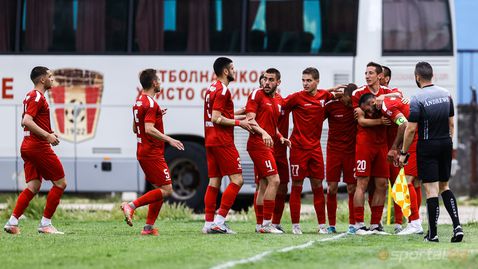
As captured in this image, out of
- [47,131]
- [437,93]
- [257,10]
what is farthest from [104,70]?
[437,93]

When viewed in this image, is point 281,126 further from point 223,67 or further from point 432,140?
point 432,140

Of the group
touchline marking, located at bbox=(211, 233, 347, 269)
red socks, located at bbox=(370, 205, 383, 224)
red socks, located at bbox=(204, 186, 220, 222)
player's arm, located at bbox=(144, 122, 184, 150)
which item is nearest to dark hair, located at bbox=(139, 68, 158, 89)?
player's arm, located at bbox=(144, 122, 184, 150)

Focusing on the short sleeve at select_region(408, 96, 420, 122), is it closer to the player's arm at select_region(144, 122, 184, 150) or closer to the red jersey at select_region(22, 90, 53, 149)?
the player's arm at select_region(144, 122, 184, 150)

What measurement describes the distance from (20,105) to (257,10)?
14.3 feet

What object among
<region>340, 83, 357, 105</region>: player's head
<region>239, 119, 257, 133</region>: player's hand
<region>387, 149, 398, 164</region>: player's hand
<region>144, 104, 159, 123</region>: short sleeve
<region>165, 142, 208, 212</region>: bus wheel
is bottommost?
<region>165, 142, 208, 212</region>: bus wheel

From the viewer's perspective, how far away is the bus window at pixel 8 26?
77.4 ft

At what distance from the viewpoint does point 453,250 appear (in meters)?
13.1

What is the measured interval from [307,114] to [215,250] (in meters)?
3.77

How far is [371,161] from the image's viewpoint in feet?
52.6

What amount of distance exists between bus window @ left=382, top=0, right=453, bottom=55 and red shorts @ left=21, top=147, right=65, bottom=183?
330 inches

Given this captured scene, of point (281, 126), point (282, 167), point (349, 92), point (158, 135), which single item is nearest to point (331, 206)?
point (282, 167)

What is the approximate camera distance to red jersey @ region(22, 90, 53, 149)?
15.4 meters

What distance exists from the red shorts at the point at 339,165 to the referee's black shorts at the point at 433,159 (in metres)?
1.93

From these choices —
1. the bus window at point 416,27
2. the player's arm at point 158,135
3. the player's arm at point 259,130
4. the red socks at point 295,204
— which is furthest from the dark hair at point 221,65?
the bus window at point 416,27
